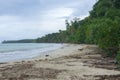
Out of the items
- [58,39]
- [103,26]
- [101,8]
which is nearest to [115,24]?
[103,26]

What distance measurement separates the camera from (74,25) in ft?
402

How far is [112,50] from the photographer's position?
35.2m

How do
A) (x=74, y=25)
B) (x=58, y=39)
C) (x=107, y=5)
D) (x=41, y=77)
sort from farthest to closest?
(x=58, y=39)
(x=74, y=25)
(x=107, y=5)
(x=41, y=77)

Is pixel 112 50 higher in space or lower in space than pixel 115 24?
lower

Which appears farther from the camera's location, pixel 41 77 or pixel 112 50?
pixel 112 50

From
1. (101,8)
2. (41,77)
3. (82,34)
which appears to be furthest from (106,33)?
(82,34)

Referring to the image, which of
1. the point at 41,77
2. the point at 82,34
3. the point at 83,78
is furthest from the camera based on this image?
the point at 82,34

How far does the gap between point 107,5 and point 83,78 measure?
50.5 m

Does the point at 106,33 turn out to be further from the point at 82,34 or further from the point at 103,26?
the point at 82,34

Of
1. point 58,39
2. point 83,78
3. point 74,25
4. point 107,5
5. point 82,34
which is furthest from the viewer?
point 58,39

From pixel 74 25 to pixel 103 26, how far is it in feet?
286

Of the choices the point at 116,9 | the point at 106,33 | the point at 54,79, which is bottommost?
the point at 54,79

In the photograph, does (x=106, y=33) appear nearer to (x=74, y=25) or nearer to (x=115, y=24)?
(x=115, y=24)

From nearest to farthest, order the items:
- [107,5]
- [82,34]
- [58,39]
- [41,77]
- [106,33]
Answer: [41,77] < [106,33] < [107,5] < [82,34] < [58,39]
